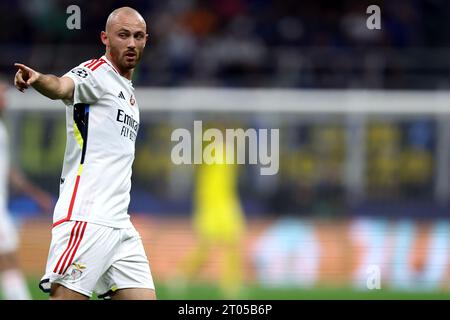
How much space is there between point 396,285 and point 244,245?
252 cm

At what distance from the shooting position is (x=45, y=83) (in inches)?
236

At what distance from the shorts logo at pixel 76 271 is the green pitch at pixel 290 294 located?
6.88m

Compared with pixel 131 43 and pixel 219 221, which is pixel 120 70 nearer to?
pixel 131 43

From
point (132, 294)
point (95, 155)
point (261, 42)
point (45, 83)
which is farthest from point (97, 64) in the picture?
point (261, 42)

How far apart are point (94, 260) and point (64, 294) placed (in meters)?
0.26

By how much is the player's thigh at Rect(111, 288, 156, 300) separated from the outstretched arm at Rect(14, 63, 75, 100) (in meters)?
1.17

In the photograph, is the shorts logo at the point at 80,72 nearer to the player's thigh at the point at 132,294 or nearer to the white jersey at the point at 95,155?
the white jersey at the point at 95,155

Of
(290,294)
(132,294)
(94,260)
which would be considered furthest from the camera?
(290,294)

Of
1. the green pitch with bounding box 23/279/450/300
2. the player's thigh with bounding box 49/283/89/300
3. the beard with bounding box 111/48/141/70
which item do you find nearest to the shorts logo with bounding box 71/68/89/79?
the beard with bounding box 111/48/141/70

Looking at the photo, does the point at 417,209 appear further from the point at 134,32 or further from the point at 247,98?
the point at 134,32

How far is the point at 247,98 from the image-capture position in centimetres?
1872

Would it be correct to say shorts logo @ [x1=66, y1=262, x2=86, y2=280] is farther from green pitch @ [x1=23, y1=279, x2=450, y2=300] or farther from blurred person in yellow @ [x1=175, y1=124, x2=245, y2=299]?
blurred person in yellow @ [x1=175, y1=124, x2=245, y2=299]

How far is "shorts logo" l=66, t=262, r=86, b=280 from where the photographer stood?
21.1 ft
